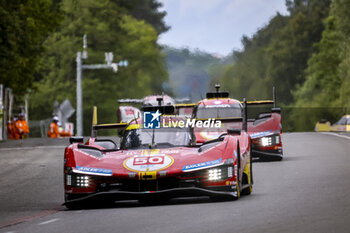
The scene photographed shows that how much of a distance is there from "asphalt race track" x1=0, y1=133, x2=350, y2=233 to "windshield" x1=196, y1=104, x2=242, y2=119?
3509mm

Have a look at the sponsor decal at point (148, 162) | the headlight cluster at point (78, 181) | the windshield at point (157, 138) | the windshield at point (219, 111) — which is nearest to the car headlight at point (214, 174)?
the sponsor decal at point (148, 162)

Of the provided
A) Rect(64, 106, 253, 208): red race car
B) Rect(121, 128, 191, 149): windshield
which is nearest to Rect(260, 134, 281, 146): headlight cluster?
Rect(121, 128, 191, 149): windshield

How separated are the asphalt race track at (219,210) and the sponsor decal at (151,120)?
51.5 inches

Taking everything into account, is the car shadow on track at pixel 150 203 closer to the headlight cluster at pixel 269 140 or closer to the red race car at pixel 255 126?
the red race car at pixel 255 126

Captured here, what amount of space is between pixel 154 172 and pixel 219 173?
91 cm

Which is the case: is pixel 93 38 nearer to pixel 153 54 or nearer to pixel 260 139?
pixel 153 54

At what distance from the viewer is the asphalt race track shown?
10164 mm

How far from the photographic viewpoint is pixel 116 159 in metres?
13.4

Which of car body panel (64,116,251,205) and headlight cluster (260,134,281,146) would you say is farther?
headlight cluster (260,134,281,146)

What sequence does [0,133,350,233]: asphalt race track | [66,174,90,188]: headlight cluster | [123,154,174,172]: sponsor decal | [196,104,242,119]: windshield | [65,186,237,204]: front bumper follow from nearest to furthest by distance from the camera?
1. [0,133,350,233]: asphalt race track
2. [65,186,237,204]: front bumper
3. [123,154,174,172]: sponsor decal
4. [66,174,90,188]: headlight cluster
5. [196,104,242,119]: windshield

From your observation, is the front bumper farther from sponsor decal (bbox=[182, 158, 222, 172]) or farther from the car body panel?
sponsor decal (bbox=[182, 158, 222, 172])

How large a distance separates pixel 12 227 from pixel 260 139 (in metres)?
12.8

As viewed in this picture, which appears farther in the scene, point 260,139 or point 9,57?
point 9,57

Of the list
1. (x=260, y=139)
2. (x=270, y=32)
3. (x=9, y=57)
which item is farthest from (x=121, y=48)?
(x=260, y=139)
